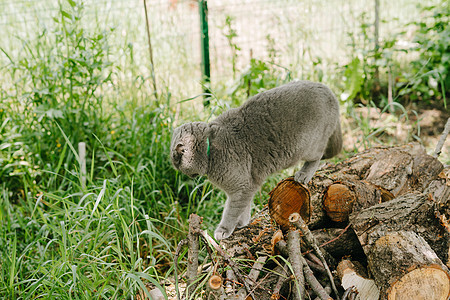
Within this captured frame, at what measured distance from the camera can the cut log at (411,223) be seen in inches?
86.5

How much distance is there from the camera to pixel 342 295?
7.21 ft

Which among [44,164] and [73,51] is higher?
[73,51]

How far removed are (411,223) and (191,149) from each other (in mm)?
1460

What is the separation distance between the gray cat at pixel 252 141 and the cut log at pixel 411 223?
0.63 m

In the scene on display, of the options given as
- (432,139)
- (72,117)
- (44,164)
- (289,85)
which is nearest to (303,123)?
(289,85)

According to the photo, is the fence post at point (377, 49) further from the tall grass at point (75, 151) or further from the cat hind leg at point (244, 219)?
the cat hind leg at point (244, 219)

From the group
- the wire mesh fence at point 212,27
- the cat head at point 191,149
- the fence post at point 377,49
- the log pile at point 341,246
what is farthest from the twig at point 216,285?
the fence post at point 377,49

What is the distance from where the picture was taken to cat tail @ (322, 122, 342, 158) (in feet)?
10.4

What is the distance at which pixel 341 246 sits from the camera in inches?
96.4

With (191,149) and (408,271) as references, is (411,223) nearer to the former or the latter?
(408,271)

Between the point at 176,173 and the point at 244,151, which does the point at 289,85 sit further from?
the point at 176,173

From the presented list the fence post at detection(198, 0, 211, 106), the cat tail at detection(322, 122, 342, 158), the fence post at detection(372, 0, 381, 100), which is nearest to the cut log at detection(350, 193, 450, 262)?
the cat tail at detection(322, 122, 342, 158)

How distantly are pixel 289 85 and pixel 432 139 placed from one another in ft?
9.65

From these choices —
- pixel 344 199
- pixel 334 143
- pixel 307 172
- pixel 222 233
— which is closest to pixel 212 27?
pixel 334 143
